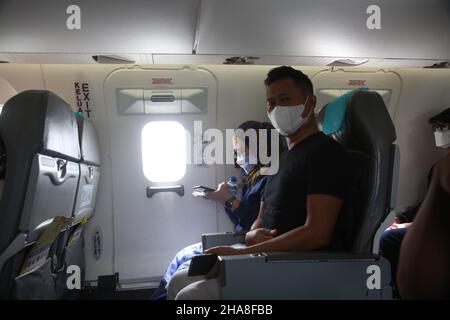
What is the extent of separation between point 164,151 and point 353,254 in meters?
2.44

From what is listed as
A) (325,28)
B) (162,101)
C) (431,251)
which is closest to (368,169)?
(431,251)

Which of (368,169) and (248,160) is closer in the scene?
(368,169)

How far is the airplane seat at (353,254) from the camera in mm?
1489

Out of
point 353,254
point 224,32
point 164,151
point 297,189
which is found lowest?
point 353,254

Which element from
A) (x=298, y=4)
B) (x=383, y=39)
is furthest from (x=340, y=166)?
(x=383, y=39)

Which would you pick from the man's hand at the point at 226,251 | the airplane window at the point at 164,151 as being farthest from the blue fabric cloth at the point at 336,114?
the airplane window at the point at 164,151

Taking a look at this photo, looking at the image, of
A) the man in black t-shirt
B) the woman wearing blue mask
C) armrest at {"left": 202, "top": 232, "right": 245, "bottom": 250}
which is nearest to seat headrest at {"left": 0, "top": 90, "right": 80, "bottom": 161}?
the man in black t-shirt

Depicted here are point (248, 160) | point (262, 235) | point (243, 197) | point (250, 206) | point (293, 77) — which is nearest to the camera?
point (262, 235)

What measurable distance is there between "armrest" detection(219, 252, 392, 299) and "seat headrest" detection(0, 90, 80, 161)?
1.09 m

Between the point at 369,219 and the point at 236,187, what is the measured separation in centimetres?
197

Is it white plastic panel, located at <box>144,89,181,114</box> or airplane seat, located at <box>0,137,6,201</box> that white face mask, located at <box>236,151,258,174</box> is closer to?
white plastic panel, located at <box>144,89,181,114</box>

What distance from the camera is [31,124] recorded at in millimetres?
1681

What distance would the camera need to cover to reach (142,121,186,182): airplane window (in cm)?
355

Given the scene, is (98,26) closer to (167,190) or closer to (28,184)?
(28,184)
